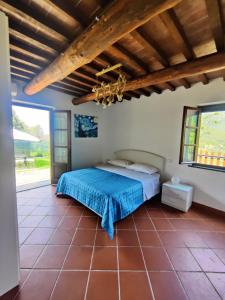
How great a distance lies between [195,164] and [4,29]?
3655mm

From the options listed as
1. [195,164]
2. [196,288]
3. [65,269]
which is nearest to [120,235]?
[65,269]

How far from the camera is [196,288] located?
1.42m

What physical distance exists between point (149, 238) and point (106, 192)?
0.91 m

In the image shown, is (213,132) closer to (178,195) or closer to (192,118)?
(192,118)

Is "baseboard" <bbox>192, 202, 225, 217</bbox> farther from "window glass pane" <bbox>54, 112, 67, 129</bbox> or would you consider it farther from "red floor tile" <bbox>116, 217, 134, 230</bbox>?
"window glass pane" <bbox>54, 112, 67, 129</bbox>

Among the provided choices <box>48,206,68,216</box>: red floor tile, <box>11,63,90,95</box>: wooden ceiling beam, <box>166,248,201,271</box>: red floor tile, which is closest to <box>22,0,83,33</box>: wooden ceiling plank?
<box>11,63,90,95</box>: wooden ceiling beam

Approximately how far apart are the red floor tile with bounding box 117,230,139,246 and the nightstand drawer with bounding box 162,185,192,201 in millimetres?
1260

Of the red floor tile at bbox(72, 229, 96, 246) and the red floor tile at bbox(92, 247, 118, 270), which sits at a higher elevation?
the red floor tile at bbox(72, 229, 96, 246)

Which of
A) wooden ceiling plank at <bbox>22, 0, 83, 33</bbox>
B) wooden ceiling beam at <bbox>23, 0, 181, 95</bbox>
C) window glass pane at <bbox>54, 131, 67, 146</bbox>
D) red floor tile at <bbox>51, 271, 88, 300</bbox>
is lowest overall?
red floor tile at <bbox>51, 271, 88, 300</bbox>

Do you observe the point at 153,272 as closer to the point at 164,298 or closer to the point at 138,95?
the point at 164,298

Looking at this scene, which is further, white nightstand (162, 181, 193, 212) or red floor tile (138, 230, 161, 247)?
white nightstand (162, 181, 193, 212)

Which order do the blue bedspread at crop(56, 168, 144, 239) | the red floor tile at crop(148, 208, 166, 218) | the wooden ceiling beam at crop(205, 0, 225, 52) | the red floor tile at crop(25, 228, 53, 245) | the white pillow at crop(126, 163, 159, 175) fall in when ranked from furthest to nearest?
the white pillow at crop(126, 163, 159, 175)
the red floor tile at crop(148, 208, 166, 218)
the blue bedspread at crop(56, 168, 144, 239)
the red floor tile at crop(25, 228, 53, 245)
the wooden ceiling beam at crop(205, 0, 225, 52)

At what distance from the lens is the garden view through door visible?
391cm

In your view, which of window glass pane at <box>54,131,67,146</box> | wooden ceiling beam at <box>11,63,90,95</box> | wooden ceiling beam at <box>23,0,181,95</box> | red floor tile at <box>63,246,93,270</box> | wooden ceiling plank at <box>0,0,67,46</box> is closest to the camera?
wooden ceiling beam at <box>23,0,181,95</box>
